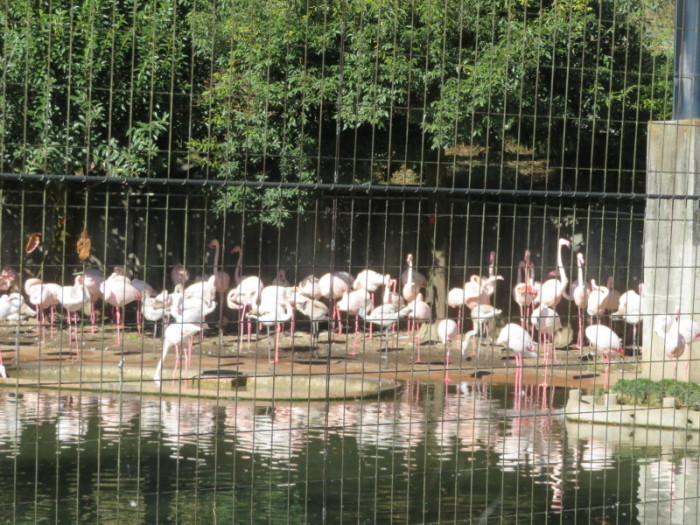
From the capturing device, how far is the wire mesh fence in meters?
4.73

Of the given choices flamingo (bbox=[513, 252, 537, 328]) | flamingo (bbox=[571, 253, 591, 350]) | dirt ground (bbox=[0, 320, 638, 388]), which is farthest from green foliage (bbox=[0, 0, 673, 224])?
dirt ground (bbox=[0, 320, 638, 388])

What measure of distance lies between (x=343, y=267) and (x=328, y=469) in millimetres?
4473

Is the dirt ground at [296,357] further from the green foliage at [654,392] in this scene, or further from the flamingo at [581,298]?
the green foliage at [654,392]

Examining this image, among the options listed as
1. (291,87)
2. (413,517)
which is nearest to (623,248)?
(291,87)

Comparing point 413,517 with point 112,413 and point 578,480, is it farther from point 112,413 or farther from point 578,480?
point 112,413

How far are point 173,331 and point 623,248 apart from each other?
224 inches

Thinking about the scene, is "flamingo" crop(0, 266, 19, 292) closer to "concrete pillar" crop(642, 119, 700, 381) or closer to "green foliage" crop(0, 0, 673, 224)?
"green foliage" crop(0, 0, 673, 224)

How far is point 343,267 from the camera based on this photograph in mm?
10828

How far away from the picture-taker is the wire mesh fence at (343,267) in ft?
15.5

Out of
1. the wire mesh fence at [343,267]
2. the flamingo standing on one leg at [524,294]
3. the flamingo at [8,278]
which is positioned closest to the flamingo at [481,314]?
the wire mesh fence at [343,267]

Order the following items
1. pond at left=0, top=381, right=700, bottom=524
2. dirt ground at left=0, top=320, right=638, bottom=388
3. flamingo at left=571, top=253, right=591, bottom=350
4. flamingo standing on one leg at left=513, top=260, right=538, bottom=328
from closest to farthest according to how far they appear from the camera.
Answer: pond at left=0, top=381, right=700, bottom=524 < flamingo at left=571, top=253, right=591, bottom=350 < flamingo standing on one leg at left=513, top=260, right=538, bottom=328 < dirt ground at left=0, top=320, right=638, bottom=388

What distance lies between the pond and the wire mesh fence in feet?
0.11

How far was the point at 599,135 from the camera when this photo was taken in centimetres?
1215

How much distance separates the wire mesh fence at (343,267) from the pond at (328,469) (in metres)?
0.03
